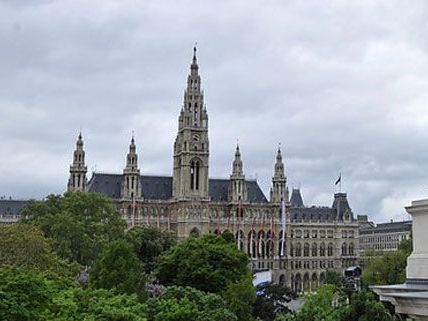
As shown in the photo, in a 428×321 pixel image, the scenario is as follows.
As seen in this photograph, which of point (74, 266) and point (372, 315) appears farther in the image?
point (74, 266)

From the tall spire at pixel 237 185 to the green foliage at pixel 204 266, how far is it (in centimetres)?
5641

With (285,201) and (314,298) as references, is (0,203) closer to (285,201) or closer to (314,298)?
(285,201)

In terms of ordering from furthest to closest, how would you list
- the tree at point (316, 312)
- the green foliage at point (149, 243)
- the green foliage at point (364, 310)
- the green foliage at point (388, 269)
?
the green foliage at point (149, 243) < the green foliage at point (388, 269) < the tree at point (316, 312) < the green foliage at point (364, 310)

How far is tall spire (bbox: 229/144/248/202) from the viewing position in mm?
104062

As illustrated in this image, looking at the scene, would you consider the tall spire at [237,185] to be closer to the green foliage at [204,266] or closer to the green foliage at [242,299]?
the green foliage at [204,266]

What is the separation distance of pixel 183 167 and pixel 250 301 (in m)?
63.4

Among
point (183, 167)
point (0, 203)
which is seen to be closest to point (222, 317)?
point (183, 167)

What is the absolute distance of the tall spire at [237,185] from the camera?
341 feet

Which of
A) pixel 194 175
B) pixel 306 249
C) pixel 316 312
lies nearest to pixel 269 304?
pixel 316 312

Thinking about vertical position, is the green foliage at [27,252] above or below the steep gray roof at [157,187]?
below

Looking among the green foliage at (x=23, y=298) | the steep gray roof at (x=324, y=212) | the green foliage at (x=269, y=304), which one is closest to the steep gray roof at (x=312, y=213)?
the steep gray roof at (x=324, y=212)

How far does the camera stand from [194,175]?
98938 millimetres

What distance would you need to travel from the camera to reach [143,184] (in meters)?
102

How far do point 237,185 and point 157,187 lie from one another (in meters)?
13.2
